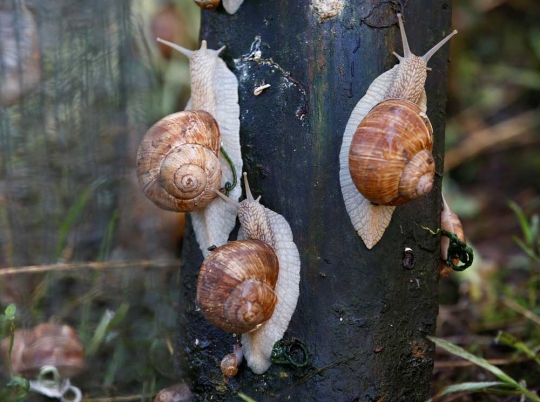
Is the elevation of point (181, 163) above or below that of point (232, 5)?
below

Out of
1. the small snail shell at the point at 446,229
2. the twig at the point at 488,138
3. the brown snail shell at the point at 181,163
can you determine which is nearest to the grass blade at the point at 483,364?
the small snail shell at the point at 446,229

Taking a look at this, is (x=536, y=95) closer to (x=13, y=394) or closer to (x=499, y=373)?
(x=499, y=373)

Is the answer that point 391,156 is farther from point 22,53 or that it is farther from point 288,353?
point 22,53

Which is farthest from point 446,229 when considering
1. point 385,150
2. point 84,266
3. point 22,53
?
point 22,53

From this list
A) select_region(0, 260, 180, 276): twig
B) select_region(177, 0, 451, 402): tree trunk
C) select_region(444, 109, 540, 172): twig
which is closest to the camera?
select_region(177, 0, 451, 402): tree trunk

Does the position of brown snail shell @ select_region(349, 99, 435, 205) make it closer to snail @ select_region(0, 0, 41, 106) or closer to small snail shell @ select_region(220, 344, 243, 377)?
small snail shell @ select_region(220, 344, 243, 377)

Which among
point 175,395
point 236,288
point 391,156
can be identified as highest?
point 391,156

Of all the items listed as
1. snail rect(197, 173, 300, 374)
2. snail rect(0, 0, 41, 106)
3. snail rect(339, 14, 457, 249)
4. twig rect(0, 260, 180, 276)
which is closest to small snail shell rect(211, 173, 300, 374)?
snail rect(197, 173, 300, 374)

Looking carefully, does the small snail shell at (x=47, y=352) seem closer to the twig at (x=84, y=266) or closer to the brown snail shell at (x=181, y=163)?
the twig at (x=84, y=266)
